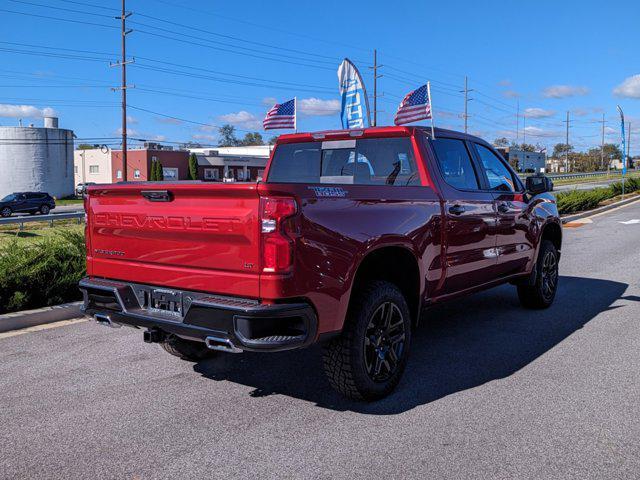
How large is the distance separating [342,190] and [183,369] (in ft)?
7.18

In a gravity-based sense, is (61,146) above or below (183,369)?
above

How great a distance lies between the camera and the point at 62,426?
398cm

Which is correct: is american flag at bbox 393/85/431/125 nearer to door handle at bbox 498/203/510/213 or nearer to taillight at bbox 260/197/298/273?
door handle at bbox 498/203/510/213

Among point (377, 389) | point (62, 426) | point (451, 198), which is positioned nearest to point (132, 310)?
point (62, 426)

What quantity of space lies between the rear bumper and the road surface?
0.61 meters

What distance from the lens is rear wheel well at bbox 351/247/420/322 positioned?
439 cm

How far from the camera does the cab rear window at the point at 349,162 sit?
5254 mm

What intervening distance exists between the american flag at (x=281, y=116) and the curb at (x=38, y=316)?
8590mm

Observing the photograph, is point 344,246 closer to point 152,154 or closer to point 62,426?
point 62,426

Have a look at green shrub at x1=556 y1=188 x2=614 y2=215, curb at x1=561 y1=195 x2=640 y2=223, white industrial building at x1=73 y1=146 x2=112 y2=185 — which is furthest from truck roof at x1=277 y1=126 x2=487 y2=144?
white industrial building at x1=73 y1=146 x2=112 y2=185

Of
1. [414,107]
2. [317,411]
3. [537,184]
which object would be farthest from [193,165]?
[317,411]

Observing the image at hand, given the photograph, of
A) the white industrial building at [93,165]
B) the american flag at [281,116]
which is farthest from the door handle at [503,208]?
the white industrial building at [93,165]

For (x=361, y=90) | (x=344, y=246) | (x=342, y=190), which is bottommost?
(x=344, y=246)

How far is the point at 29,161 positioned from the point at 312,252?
230 feet
